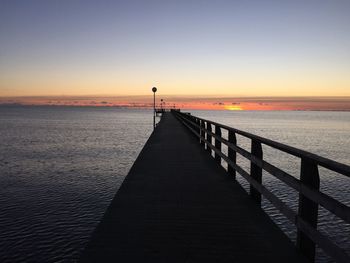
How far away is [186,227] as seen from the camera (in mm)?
5152

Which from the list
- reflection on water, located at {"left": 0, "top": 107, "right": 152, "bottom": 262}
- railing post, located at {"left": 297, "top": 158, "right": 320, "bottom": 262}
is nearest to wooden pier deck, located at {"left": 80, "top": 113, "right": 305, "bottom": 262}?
railing post, located at {"left": 297, "top": 158, "right": 320, "bottom": 262}

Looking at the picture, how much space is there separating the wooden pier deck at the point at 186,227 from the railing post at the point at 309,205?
0.41 feet

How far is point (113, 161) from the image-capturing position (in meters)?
24.2

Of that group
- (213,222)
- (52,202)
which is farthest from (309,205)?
(52,202)

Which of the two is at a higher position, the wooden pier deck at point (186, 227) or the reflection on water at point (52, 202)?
the wooden pier deck at point (186, 227)

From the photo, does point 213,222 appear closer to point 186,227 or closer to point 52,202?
point 186,227

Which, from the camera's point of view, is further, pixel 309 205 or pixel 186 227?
pixel 186 227

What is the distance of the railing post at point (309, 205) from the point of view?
395cm

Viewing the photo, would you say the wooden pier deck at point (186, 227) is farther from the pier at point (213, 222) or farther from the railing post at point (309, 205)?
the railing post at point (309, 205)

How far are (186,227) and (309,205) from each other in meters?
1.83

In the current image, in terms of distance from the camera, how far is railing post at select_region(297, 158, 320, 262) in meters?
3.95

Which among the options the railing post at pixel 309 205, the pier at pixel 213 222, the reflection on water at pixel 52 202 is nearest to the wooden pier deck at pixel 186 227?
the pier at pixel 213 222

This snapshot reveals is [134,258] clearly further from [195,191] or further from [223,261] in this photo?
[195,191]

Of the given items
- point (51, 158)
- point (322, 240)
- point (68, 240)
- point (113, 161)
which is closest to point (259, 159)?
point (322, 240)
